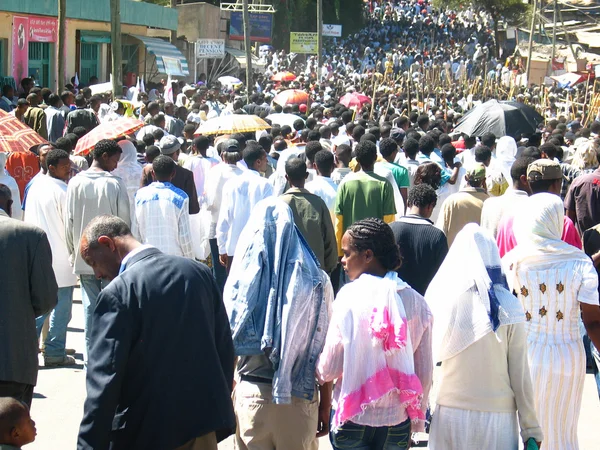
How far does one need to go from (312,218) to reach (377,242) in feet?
8.65

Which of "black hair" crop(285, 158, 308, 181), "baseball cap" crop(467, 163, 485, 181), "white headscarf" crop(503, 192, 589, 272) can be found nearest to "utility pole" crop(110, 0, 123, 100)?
"baseball cap" crop(467, 163, 485, 181)

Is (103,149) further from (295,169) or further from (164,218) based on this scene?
(295,169)

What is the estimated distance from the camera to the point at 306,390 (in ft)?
13.8

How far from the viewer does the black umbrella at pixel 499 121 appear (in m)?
12.9

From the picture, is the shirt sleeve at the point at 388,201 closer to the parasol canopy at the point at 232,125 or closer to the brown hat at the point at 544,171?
the brown hat at the point at 544,171

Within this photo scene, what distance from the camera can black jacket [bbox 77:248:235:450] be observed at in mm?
3488

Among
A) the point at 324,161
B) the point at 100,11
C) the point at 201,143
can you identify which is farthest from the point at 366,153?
the point at 100,11

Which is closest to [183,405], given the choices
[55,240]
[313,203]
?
[313,203]

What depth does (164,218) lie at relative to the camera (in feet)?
23.7

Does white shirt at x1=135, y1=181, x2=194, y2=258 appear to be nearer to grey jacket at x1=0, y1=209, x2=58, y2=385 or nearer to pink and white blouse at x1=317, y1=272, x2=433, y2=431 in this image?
grey jacket at x1=0, y1=209, x2=58, y2=385

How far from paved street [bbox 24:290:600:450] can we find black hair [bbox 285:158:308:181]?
183 centimetres

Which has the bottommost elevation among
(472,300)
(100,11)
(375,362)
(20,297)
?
(375,362)

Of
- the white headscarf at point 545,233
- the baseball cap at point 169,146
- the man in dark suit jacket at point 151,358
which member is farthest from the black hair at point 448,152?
the man in dark suit jacket at point 151,358

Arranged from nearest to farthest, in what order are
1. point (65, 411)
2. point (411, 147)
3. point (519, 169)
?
point (65, 411)
point (519, 169)
point (411, 147)
